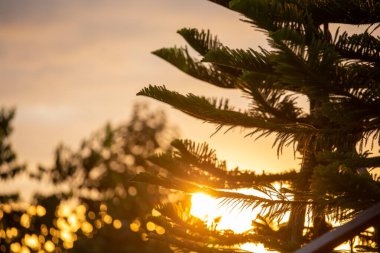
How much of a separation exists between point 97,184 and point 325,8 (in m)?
24.4

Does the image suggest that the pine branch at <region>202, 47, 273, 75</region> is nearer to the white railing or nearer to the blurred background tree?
the white railing

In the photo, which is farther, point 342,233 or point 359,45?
point 359,45

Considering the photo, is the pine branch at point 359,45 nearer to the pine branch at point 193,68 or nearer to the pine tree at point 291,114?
the pine tree at point 291,114

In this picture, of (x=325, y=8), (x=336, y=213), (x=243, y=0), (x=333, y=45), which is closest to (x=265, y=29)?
(x=243, y=0)

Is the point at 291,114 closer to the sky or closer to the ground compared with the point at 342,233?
closer to the sky

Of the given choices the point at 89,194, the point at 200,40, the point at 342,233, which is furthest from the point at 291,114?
the point at 89,194

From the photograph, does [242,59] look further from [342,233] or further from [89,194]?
[89,194]

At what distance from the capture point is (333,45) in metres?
3.87

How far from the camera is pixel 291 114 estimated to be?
15.8ft

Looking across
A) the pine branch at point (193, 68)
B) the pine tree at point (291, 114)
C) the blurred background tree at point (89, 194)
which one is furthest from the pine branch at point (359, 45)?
the blurred background tree at point (89, 194)

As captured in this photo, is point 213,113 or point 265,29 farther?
point 213,113

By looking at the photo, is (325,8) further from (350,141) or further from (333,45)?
(350,141)

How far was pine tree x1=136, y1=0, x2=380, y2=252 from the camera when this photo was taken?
3.17 m

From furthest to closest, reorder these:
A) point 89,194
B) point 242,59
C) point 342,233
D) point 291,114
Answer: point 89,194
point 291,114
point 242,59
point 342,233
